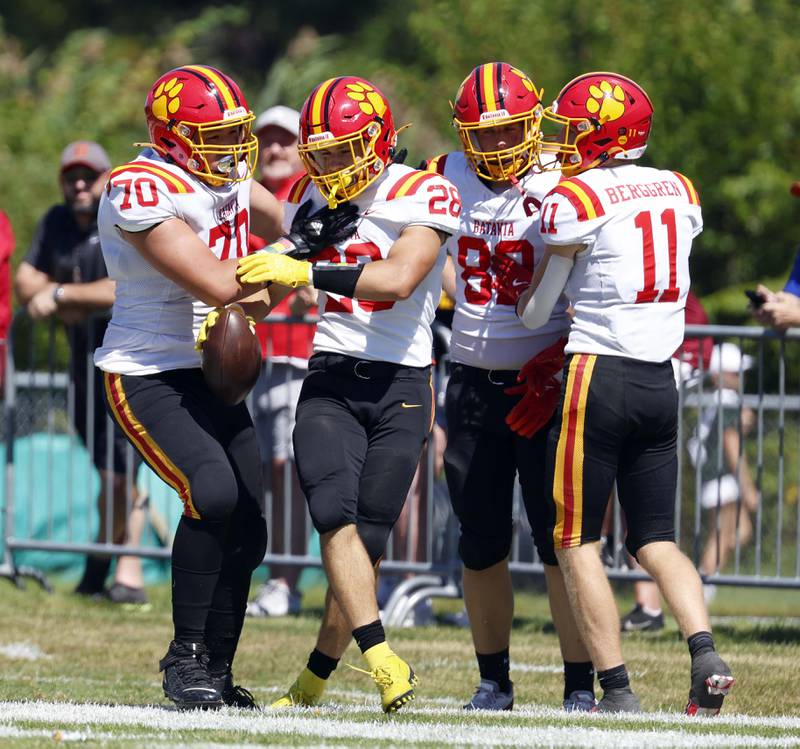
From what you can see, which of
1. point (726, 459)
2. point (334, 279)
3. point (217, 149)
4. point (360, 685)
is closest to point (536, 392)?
point (334, 279)

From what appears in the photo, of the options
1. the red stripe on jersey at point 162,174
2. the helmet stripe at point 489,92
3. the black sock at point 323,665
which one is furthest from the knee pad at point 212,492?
the helmet stripe at point 489,92

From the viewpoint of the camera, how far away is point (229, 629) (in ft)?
17.6

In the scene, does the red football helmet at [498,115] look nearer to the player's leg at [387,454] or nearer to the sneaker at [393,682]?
the player's leg at [387,454]

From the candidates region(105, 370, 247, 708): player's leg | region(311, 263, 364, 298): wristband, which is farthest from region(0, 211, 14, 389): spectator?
region(311, 263, 364, 298): wristband

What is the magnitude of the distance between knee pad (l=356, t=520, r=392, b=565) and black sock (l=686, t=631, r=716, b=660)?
1015 millimetres

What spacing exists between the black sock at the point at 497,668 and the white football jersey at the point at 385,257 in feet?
3.49

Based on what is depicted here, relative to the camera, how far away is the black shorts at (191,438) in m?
5.11

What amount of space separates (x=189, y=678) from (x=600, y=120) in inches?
85.5

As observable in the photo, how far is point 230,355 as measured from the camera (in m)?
5.06

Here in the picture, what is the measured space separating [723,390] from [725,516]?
2.25 ft

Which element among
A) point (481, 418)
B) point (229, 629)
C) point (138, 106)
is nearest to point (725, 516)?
point (481, 418)

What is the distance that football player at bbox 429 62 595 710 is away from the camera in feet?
17.8

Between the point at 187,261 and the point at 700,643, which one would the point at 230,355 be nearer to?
the point at 187,261

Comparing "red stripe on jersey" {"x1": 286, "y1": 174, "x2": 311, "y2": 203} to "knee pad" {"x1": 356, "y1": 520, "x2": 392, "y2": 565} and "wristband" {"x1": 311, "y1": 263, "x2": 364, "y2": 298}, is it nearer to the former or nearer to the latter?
"wristband" {"x1": 311, "y1": 263, "x2": 364, "y2": 298}
